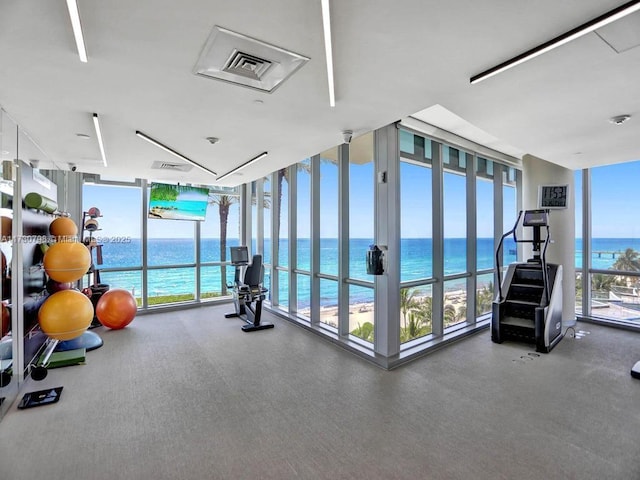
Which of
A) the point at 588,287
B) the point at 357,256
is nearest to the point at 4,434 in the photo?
A: the point at 588,287

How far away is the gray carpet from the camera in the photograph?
2.29 m

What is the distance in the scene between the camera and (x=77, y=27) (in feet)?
5.79

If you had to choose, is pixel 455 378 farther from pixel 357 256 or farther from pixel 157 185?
pixel 357 256

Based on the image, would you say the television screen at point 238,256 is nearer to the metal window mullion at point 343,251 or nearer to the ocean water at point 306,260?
the ocean water at point 306,260

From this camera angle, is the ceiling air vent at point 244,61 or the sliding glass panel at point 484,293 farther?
the sliding glass panel at point 484,293

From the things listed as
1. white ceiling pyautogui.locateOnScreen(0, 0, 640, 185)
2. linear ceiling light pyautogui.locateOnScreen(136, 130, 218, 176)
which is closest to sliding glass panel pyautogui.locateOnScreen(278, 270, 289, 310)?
linear ceiling light pyautogui.locateOnScreen(136, 130, 218, 176)

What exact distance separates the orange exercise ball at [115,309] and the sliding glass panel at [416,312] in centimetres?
460

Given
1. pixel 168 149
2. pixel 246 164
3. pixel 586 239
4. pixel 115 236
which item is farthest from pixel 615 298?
pixel 115 236

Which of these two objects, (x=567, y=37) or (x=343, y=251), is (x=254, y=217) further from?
(x=567, y=37)

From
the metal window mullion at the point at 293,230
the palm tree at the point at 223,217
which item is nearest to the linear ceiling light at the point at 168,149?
the metal window mullion at the point at 293,230

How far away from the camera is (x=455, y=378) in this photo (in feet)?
12.1

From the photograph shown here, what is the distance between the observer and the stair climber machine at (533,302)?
4621 mm

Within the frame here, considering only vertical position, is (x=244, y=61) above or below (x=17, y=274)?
above

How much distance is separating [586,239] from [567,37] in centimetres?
558
